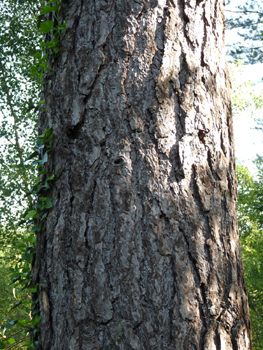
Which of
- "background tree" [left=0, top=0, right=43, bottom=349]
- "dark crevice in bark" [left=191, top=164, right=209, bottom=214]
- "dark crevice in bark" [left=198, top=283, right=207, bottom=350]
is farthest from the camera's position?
"background tree" [left=0, top=0, right=43, bottom=349]

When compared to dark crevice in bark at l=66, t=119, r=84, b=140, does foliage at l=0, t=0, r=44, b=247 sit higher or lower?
higher

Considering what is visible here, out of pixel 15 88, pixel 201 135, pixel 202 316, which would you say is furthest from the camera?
pixel 15 88

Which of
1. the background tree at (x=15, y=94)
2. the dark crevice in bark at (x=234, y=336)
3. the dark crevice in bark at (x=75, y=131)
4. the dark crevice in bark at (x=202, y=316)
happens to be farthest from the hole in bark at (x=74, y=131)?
the background tree at (x=15, y=94)

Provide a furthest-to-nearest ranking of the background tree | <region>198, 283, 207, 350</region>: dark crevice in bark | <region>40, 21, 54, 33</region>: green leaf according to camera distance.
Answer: the background tree, <region>40, 21, 54, 33</region>: green leaf, <region>198, 283, 207, 350</region>: dark crevice in bark

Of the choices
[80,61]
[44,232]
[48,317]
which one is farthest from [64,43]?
[48,317]

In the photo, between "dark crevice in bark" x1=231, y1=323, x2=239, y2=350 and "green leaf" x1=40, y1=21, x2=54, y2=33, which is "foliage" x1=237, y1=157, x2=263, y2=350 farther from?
"green leaf" x1=40, y1=21, x2=54, y2=33

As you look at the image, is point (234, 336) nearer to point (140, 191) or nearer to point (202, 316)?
point (202, 316)

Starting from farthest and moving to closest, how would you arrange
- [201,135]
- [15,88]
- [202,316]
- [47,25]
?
[15,88] → [47,25] → [201,135] → [202,316]

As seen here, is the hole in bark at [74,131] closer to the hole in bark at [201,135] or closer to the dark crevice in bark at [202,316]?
the hole in bark at [201,135]

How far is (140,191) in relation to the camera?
964 mm

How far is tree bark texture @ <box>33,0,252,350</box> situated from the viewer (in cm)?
90

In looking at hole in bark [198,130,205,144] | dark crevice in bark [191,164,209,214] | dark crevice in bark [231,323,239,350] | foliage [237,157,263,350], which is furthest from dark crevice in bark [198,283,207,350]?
foliage [237,157,263,350]

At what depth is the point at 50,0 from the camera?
1.21 meters

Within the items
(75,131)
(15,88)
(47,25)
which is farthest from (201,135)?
(15,88)
